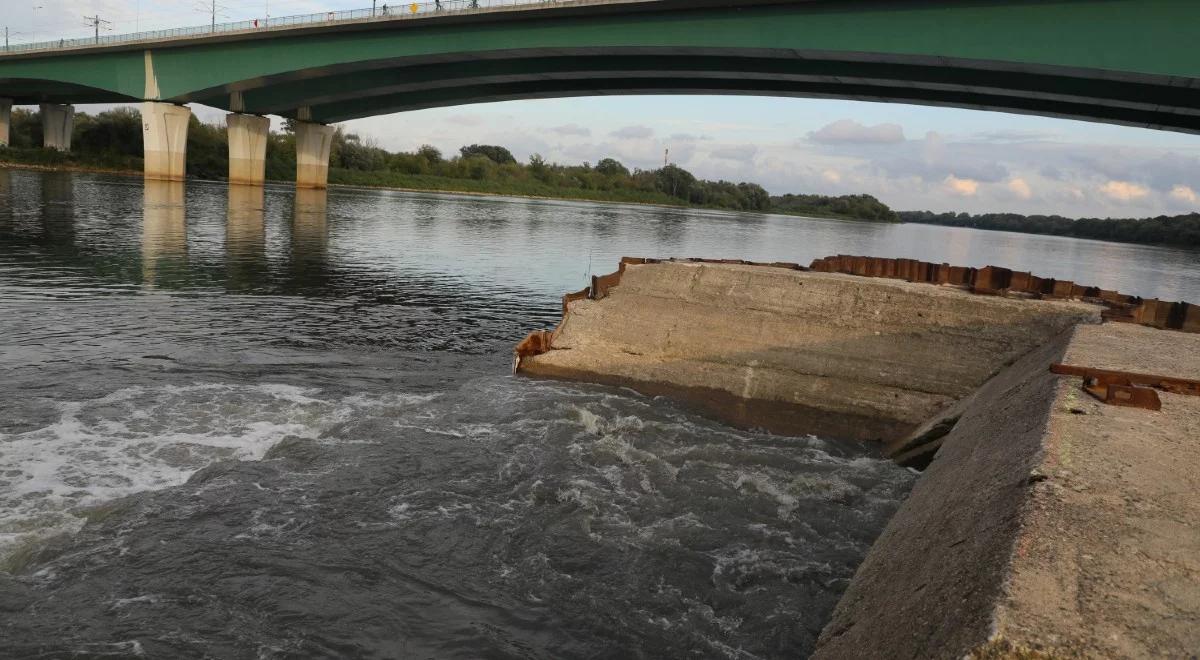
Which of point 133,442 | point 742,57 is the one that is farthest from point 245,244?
point 742,57

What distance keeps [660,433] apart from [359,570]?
4.58m

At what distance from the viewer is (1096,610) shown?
3.00 meters

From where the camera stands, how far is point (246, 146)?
66375 mm

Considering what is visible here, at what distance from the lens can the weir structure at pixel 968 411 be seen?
3.12 m

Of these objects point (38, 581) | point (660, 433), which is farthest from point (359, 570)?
point (660, 433)

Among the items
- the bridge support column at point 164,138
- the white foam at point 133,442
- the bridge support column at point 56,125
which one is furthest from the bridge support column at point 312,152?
the white foam at point 133,442

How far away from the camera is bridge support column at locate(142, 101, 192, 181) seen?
59875mm

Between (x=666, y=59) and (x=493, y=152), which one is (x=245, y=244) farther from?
(x=493, y=152)

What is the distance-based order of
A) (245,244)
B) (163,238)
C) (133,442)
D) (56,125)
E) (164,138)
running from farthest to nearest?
1. (56,125)
2. (164,138)
3. (245,244)
4. (163,238)
5. (133,442)

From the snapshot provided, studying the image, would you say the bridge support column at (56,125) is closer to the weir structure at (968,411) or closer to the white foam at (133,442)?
the white foam at (133,442)

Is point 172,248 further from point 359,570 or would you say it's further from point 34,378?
point 359,570

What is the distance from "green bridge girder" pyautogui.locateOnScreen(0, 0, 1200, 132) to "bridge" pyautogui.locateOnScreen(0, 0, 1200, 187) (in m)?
0.07

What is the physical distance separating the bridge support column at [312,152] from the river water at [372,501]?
59.6 metres

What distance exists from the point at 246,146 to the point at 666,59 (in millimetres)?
43962
